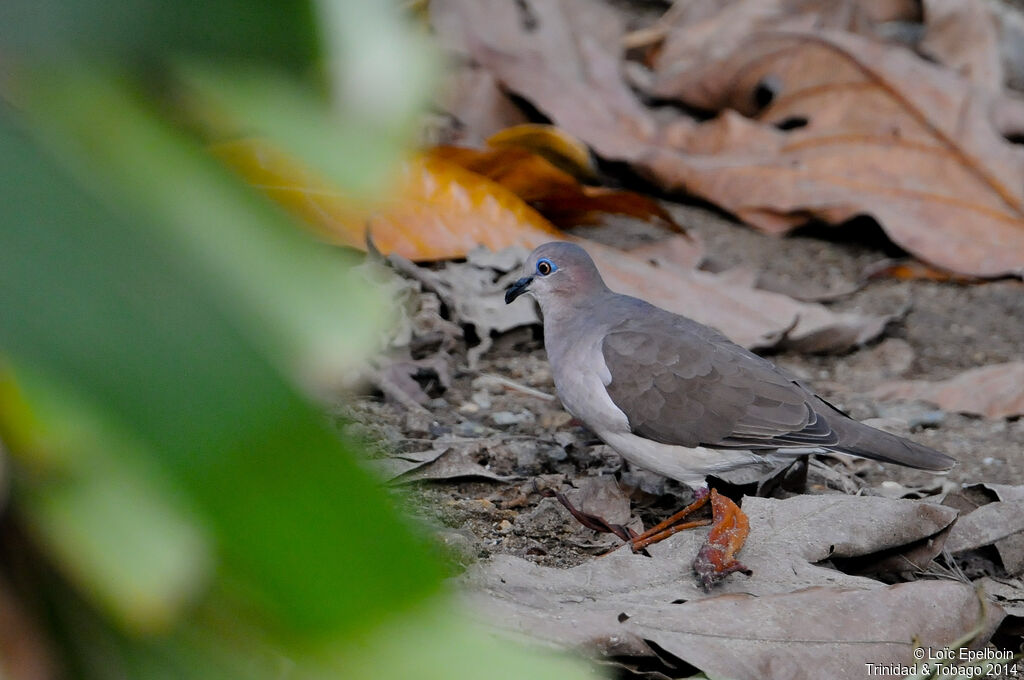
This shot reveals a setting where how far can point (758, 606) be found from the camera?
2439mm

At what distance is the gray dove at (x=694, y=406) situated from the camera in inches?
128

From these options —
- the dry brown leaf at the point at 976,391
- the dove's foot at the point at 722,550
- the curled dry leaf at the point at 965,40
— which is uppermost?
the curled dry leaf at the point at 965,40

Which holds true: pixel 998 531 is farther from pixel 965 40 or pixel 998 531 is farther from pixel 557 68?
pixel 965 40

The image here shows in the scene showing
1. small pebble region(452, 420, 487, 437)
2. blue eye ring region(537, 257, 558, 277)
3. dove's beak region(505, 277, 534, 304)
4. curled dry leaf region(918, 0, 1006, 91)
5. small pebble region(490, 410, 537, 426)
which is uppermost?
curled dry leaf region(918, 0, 1006, 91)

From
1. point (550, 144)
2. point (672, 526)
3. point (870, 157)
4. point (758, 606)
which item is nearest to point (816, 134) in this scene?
point (870, 157)

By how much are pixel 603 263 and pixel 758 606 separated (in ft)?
7.71

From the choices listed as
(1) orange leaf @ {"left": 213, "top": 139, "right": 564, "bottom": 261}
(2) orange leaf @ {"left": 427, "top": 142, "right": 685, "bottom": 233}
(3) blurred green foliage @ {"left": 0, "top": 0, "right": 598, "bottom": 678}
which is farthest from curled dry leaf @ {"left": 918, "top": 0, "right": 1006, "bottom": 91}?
(3) blurred green foliage @ {"left": 0, "top": 0, "right": 598, "bottom": 678}

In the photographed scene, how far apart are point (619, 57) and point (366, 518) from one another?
236 inches

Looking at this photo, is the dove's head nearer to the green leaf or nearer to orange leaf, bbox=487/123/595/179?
orange leaf, bbox=487/123/595/179

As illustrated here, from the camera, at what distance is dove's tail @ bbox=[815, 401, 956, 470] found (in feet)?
10.4

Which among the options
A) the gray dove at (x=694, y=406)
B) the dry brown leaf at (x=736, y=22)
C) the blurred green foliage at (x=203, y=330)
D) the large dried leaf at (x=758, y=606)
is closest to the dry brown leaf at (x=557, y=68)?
the dry brown leaf at (x=736, y=22)

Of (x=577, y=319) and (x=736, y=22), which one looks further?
(x=736, y=22)

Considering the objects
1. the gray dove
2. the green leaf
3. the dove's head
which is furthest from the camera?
the dove's head

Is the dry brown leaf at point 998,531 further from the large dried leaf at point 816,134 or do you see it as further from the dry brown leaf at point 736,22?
the dry brown leaf at point 736,22
